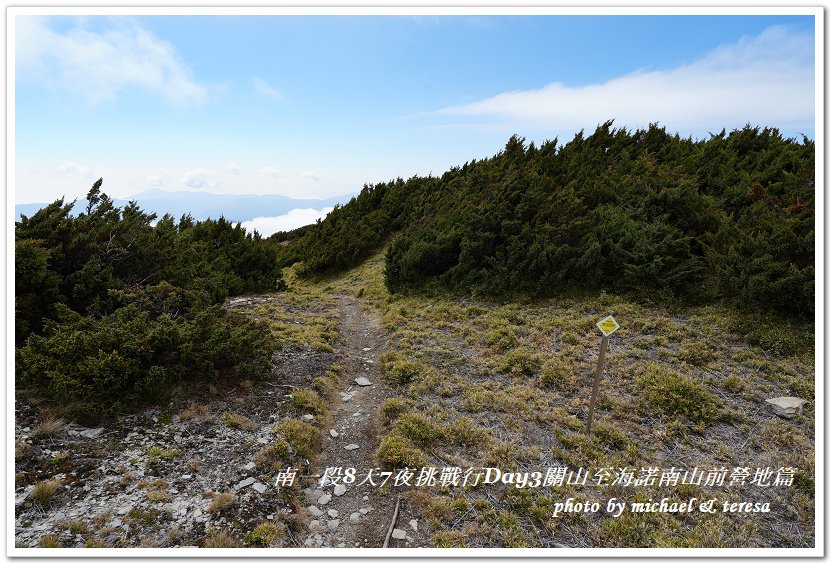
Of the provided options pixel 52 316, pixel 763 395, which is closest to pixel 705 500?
pixel 763 395

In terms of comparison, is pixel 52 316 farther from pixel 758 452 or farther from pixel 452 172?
pixel 452 172

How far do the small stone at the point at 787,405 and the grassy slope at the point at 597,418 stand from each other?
0.39 ft

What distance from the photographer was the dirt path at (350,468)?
4.51m

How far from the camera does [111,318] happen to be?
7.46 m

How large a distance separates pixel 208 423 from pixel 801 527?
7.90 meters

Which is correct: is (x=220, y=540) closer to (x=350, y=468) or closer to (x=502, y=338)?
(x=350, y=468)

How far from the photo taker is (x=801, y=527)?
14.6 feet

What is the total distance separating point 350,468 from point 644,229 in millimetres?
10961

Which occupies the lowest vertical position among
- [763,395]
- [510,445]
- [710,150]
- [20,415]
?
[20,415]

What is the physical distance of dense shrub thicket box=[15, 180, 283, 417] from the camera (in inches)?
237

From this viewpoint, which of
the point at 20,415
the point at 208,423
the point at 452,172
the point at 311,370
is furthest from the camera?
the point at 452,172

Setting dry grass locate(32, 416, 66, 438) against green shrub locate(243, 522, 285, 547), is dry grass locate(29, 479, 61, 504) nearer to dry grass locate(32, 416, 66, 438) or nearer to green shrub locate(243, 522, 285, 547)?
dry grass locate(32, 416, 66, 438)

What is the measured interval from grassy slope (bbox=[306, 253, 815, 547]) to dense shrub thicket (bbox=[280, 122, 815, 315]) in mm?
1184

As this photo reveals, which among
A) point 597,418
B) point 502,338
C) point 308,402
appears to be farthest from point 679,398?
point 308,402
